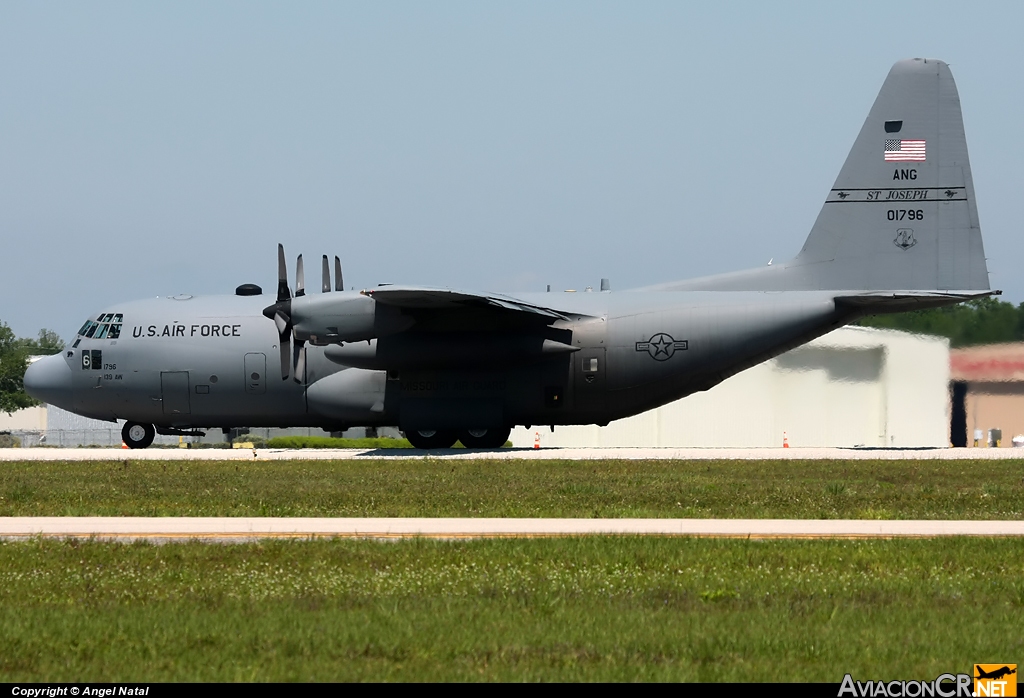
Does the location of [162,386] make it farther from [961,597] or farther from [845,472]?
[961,597]

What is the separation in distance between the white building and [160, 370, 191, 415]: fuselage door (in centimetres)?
1946

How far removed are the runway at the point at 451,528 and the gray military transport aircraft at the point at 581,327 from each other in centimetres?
1416

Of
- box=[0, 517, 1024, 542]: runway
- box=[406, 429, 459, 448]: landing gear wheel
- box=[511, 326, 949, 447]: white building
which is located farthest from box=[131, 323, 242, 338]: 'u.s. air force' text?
box=[511, 326, 949, 447]: white building

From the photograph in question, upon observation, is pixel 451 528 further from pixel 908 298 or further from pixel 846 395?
pixel 846 395

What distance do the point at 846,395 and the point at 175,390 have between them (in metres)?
21.7

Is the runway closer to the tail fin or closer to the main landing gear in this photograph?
the tail fin

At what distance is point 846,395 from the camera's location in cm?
4084

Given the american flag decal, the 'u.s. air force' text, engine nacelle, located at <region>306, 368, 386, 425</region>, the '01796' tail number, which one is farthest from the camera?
the 'u.s. air force' text

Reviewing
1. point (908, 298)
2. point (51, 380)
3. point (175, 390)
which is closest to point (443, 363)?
point (175, 390)

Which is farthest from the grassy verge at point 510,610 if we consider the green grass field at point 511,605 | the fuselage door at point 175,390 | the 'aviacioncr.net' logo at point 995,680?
the fuselage door at point 175,390

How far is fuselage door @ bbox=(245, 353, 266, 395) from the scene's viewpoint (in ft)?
115

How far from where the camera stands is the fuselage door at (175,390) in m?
35.7

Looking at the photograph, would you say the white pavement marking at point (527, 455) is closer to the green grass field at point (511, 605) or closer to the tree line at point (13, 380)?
the green grass field at point (511, 605)

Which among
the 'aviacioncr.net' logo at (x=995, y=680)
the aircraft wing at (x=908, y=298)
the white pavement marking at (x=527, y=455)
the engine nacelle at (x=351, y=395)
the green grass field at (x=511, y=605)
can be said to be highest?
the aircraft wing at (x=908, y=298)
